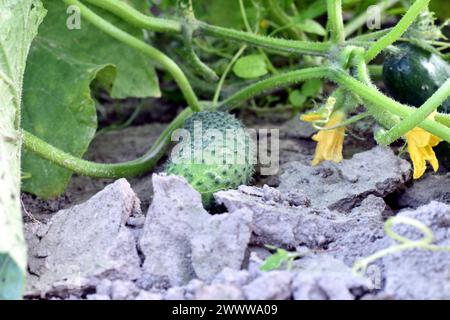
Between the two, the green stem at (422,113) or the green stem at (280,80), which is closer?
the green stem at (422,113)

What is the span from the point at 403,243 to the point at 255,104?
3.96ft

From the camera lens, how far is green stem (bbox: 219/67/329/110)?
180 cm

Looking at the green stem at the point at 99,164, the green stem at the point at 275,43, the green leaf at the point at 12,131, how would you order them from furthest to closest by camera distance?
the green stem at the point at 275,43
the green stem at the point at 99,164
the green leaf at the point at 12,131

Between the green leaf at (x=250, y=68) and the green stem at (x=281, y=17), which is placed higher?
the green stem at (x=281, y=17)

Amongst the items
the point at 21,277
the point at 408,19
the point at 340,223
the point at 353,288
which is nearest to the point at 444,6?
the point at 408,19

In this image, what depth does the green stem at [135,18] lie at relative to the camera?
1.96 metres

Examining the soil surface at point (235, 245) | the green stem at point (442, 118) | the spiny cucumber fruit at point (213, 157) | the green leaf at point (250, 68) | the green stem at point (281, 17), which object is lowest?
the soil surface at point (235, 245)

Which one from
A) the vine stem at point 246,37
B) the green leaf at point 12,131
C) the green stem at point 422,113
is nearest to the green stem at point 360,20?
the vine stem at point 246,37

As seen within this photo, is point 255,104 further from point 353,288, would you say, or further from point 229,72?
point 353,288

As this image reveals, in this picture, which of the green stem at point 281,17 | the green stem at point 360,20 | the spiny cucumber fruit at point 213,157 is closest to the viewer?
the spiny cucumber fruit at point 213,157

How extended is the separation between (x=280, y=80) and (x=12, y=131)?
2.25 feet

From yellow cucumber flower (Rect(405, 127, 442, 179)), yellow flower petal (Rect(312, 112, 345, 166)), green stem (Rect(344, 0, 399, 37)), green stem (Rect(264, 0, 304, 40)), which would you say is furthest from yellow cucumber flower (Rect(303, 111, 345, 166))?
green stem (Rect(344, 0, 399, 37))

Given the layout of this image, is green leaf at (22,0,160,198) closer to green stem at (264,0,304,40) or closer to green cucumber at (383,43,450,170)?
green stem at (264,0,304,40)

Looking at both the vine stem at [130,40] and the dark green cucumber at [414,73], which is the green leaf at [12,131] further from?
the dark green cucumber at [414,73]
